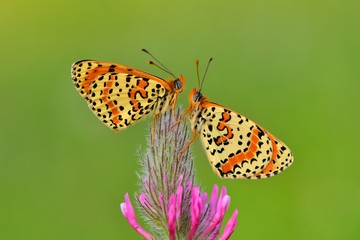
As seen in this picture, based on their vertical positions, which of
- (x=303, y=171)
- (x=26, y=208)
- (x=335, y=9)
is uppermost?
(x=335, y=9)

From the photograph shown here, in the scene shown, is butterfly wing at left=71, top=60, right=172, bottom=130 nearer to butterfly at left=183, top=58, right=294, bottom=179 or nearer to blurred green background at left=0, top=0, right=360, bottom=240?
blurred green background at left=0, top=0, right=360, bottom=240

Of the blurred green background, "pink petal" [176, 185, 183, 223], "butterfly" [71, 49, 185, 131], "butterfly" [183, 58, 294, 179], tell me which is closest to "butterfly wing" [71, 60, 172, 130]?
"butterfly" [71, 49, 185, 131]

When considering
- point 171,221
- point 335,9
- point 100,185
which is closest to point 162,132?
point 171,221

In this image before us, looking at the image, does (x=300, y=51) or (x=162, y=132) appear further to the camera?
(x=300, y=51)

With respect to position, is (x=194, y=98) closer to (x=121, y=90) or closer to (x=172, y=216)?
(x=121, y=90)

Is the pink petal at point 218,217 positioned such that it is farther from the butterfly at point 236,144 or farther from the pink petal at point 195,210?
the butterfly at point 236,144

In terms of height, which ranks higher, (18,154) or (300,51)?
(300,51)

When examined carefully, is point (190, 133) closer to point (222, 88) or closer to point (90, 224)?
point (90, 224)
